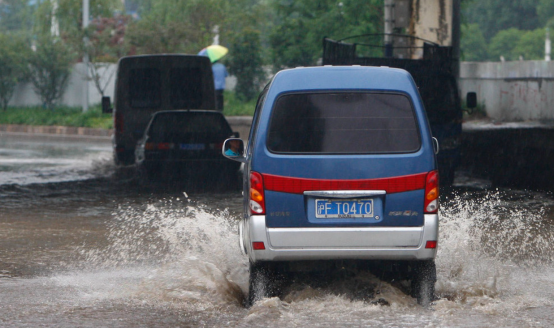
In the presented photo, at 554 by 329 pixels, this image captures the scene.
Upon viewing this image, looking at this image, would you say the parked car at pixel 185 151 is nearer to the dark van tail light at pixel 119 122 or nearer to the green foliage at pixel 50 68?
the dark van tail light at pixel 119 122

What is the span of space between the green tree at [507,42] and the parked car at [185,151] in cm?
7572

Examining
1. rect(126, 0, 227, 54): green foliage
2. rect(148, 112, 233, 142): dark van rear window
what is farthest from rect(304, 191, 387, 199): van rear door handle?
rect(126, 0, 227, 54): green foliage

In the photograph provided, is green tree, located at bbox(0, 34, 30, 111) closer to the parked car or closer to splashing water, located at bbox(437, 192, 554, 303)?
the parked car

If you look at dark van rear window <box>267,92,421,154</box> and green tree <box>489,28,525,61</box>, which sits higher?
green tree <box>489,28,525,61</box>

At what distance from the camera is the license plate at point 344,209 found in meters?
6.16

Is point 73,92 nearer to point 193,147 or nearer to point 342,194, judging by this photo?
point 193,147

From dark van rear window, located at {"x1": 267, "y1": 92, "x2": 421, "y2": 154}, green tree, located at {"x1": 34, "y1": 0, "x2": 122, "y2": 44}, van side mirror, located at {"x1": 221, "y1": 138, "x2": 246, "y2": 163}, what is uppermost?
green tree, located at {"x1": 34, "y1": 0, "x2": 122, "y2": 44}

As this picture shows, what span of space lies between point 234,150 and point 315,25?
94.3ft

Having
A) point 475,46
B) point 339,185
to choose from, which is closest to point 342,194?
point 339,185

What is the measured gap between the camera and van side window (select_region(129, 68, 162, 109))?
17531mm

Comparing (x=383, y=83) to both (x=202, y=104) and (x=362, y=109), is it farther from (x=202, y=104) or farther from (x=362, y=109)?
(x=202, y=104)

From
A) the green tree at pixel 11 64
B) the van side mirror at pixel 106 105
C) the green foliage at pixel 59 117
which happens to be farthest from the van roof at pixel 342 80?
the green tree at pixel 11 64

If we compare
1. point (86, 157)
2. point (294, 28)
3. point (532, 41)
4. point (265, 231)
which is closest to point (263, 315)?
point (265, 231)

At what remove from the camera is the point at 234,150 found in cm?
742
